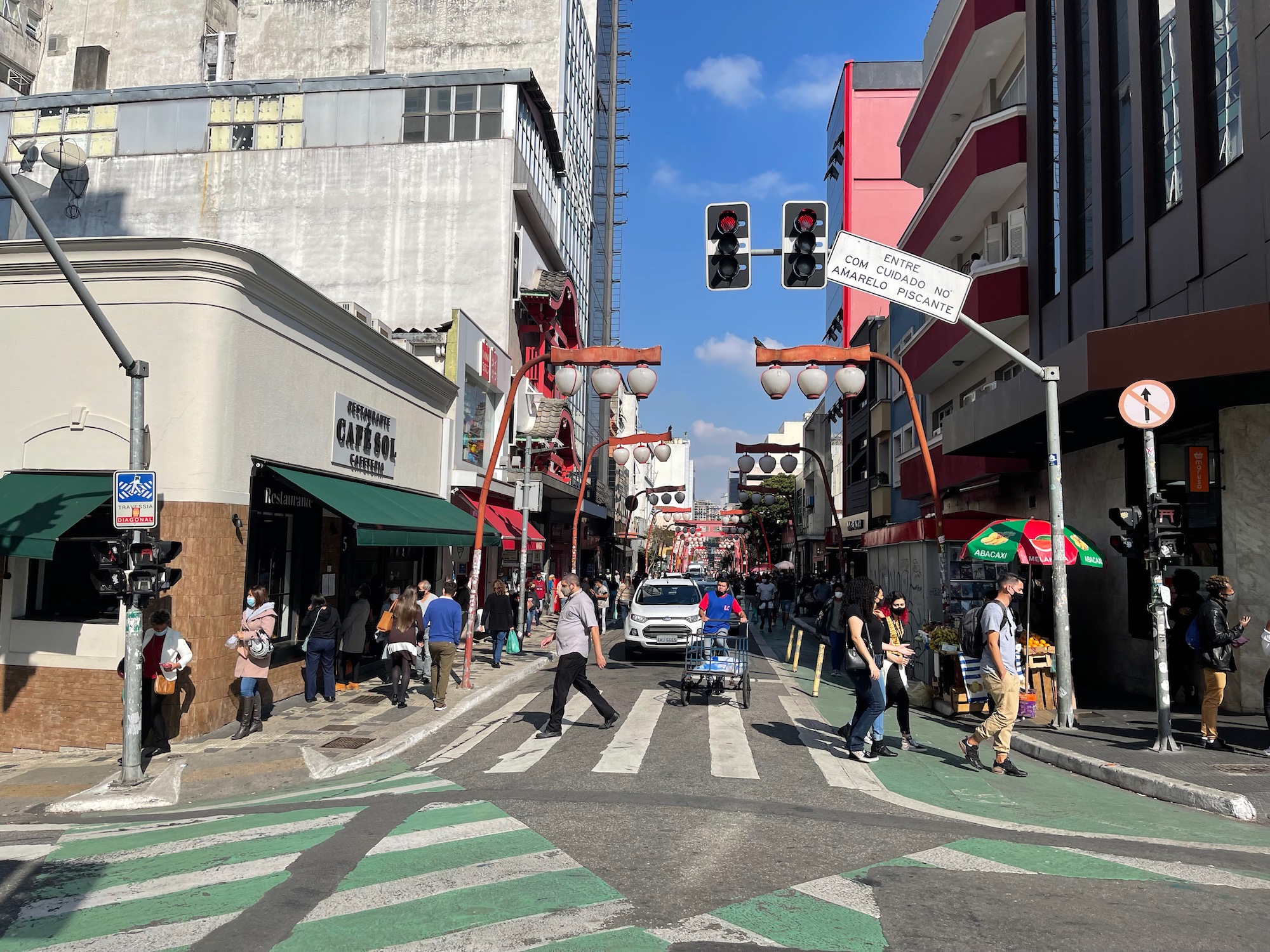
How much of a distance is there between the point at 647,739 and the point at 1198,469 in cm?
934

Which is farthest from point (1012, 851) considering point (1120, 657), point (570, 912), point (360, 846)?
point (1120, 657)

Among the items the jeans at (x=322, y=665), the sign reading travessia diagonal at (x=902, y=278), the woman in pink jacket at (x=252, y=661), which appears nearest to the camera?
the sign reading travessia diagonal at (x=902, y=278)

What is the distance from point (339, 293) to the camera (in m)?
30.2

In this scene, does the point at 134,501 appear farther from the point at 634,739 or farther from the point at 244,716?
the point at 634,739

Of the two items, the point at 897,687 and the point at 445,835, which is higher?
the point at 897,687

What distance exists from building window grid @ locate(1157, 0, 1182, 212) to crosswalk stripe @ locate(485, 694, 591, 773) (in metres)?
12.2

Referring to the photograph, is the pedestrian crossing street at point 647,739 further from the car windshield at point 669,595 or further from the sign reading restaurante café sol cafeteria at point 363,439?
the car windshield at point 669,595

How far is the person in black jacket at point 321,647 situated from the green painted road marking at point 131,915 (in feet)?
26.0

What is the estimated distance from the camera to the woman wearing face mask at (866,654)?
30.6 ft

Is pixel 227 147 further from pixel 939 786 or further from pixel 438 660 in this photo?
pixel 939 786

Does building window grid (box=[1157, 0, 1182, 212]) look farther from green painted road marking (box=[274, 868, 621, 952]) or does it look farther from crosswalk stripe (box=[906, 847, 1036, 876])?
green painted road marking (box=[274, 868, 621, 952])

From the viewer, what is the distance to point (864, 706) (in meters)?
9.55

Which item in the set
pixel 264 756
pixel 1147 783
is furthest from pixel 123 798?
pixel 1147 783

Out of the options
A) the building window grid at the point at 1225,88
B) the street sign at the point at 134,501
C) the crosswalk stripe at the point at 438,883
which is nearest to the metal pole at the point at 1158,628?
the building window grid at the point at 1225,88
